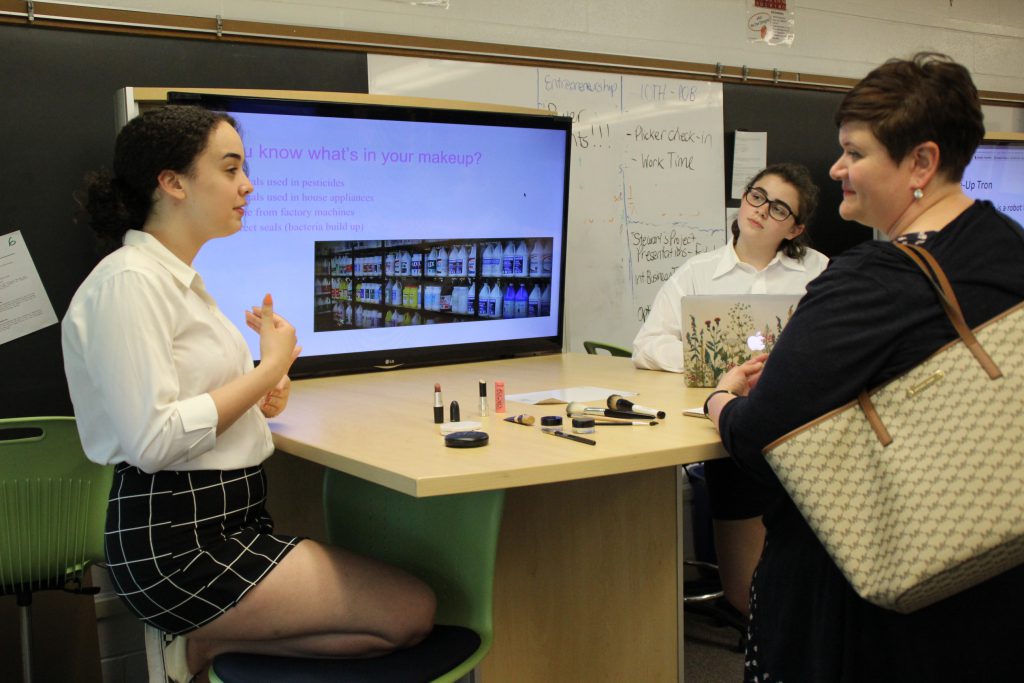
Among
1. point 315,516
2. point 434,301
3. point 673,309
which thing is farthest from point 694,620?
point 315,516

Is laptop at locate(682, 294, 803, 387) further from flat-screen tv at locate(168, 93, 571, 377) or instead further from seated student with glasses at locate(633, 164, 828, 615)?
flat-screen tv at locate(168, 93, 571, 377)

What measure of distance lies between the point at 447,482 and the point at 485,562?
41 centimetres

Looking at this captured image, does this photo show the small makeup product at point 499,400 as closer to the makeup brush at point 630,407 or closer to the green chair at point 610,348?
the makeup brush at point 630,407

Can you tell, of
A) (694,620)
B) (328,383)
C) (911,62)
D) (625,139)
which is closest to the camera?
(911,62)

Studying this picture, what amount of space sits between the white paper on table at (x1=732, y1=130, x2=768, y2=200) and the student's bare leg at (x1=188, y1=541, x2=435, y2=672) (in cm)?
311

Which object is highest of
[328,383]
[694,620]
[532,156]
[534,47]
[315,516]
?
[534,47]

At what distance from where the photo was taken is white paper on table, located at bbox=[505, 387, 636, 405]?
2194 mm

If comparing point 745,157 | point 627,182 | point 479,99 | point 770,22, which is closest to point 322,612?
point 479,99

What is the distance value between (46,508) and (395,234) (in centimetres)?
118

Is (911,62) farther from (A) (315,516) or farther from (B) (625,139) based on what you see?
(B) (625,139)

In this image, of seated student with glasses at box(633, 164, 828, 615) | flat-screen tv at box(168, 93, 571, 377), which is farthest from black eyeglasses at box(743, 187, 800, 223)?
flat-screen tv at box(168, 93, 571, 377)

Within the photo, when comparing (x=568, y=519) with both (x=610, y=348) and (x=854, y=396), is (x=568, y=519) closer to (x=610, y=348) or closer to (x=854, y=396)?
(x=854, y=396)

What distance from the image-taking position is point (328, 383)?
8.89ft

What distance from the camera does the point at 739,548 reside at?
2623mm
